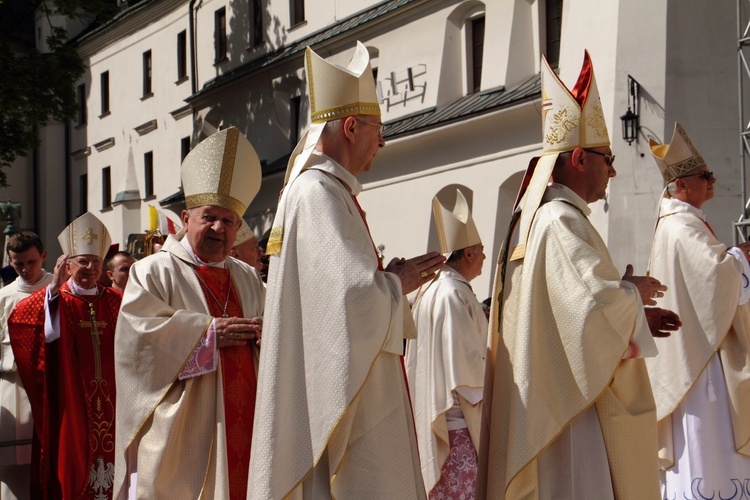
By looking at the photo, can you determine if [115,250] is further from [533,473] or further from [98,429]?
[533,473]

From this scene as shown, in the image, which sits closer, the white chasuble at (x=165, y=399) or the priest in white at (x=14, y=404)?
the white chasuble at (x=165, y=399)

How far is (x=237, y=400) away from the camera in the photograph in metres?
6.23

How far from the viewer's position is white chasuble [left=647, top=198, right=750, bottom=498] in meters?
7.95

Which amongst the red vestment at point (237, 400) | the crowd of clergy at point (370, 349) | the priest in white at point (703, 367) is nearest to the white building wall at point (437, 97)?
the priest in white at point (703, 367)

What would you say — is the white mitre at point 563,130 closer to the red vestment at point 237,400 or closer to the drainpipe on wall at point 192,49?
the red vestment at point 237,400

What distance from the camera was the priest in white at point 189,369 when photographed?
6.00 m

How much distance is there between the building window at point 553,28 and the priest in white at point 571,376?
15274 millimetres

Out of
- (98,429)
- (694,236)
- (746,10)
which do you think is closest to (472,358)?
(694,236)

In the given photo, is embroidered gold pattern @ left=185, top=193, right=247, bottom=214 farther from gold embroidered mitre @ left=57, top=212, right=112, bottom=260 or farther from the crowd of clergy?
gold embroidered mitre @ left=57, top=212, right=112, bottom=260

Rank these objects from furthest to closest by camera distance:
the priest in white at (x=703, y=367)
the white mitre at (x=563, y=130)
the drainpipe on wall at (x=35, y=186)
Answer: the drainpipe on wall at (x=35, y=186)
the priest in white at (x=703, y=367)
the white mitre at (x=563, y=130)

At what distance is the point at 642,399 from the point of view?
5.49 m

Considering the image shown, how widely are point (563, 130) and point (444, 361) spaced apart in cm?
269

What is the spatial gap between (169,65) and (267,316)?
3237cm

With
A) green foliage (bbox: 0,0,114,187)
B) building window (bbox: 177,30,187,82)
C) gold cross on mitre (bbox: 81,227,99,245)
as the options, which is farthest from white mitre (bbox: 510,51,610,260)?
building window (bbox: 177,30,187,82)
